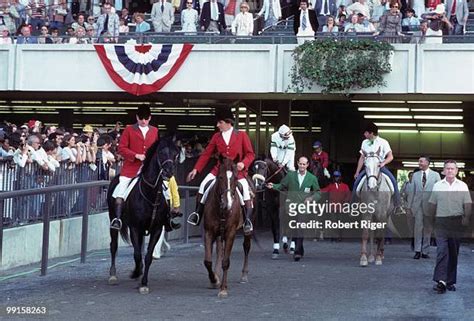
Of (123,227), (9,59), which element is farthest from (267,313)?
(9,59)

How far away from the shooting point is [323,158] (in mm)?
25953

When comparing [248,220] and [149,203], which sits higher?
[149,203]

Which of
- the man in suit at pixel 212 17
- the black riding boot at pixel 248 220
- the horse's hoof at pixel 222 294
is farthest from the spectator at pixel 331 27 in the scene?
the horse's hoof at pixel 222 294

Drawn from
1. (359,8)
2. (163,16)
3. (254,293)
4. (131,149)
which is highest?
(359,8)

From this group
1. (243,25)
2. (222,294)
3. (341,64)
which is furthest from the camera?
(243,25)

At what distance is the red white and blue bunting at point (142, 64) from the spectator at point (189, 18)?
4.01 ft

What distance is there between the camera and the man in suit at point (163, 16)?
29712 millimetres

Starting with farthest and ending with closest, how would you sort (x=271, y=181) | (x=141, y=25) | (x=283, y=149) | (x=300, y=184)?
(x=141, y=25) → (x=283, y=149) → (x=271, y=181) → (x=300, y=184)

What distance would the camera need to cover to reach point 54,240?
56.1 feet

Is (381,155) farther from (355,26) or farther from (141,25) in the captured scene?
(141,25)

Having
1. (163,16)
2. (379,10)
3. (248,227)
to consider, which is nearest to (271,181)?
(248,227)

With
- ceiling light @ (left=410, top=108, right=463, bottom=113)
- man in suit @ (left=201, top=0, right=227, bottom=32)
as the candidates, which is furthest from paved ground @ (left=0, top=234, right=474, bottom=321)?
ceiling light @ (left=410, top=108, right=463, bottom=113)

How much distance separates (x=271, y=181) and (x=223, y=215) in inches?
257

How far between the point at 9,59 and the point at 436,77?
1209cm
